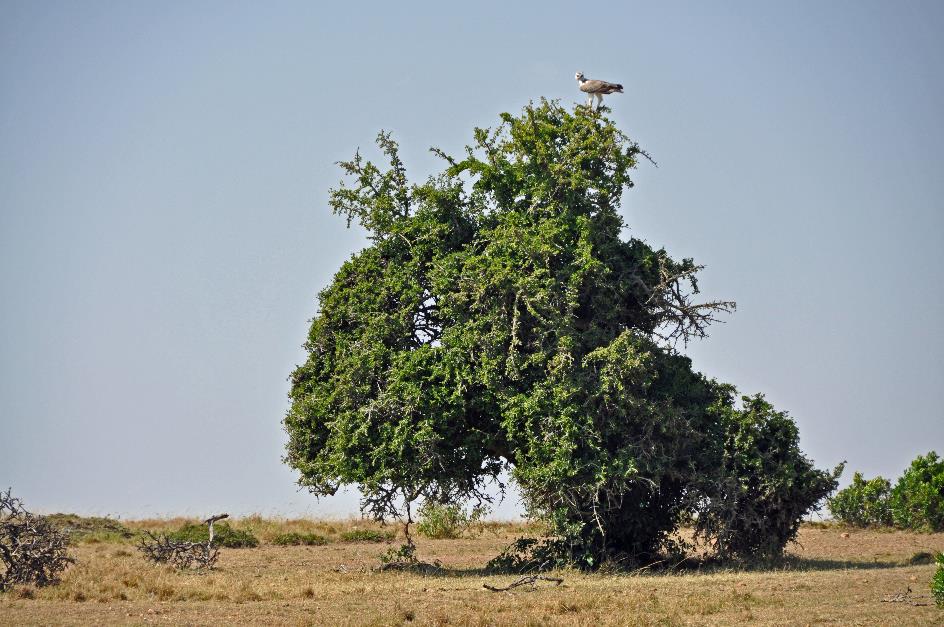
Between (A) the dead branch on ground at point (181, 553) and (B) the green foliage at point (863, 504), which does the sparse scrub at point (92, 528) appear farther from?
(B) the green foliage at point (863, 504)

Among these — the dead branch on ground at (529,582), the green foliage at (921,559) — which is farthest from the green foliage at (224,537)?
the green foliage at (921,559)

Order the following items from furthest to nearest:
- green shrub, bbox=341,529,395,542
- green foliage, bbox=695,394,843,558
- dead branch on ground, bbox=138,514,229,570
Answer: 1. green shrub, bbox=341,529,395,542
2. dead branch on ground, bbox=138,514,229,570
3. green foliage, bbox=695,394,843,558

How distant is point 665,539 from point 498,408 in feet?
20.2

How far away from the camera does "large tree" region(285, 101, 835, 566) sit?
24938mm

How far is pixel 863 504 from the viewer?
40.2 meters

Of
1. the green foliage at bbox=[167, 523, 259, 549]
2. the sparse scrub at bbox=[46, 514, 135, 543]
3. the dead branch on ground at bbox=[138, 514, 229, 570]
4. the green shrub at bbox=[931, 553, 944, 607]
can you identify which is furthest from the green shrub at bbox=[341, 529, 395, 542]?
the green shrub at bbox=[931, 553, 944, 607]

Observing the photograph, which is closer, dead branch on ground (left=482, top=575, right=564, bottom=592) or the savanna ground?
the savanna ground

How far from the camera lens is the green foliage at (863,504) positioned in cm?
3947

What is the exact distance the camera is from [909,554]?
97.8ft

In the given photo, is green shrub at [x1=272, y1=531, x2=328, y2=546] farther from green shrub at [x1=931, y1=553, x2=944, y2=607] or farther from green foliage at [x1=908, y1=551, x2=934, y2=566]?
green shrub at [x1=931, y1=553, x2=944, y2=607]

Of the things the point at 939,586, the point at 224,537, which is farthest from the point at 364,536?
the point at 939,586

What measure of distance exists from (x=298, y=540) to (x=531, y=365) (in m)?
15.8

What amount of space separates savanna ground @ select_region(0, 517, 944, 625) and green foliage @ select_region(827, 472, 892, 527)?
8.86m

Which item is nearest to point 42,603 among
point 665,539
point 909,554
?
point 665,539
